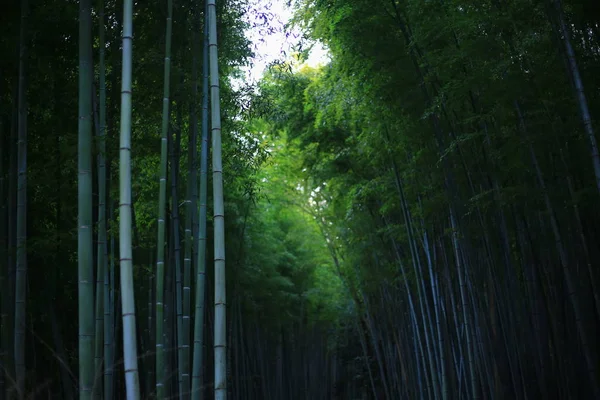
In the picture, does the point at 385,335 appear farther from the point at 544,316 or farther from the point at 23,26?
the point at 23,26

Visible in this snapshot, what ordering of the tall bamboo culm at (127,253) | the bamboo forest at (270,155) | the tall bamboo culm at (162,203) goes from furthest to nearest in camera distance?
the bamboo forest at (270,155) → the tall bamboo culm at (162,203) → the tall bamboo culm at (127,253)

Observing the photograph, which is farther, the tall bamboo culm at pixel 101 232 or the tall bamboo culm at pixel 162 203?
the tall bamboo culm at pixel 101 232

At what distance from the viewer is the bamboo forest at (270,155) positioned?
11.5 ft

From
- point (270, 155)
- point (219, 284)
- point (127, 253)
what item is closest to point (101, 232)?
point (127, 253)

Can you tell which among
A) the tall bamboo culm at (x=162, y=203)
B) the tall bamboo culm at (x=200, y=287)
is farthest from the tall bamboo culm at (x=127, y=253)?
the tall bamboo culm at (x=200, y=287)

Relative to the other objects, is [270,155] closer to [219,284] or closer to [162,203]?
[162,203]

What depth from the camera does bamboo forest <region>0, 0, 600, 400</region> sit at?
3.50 meters

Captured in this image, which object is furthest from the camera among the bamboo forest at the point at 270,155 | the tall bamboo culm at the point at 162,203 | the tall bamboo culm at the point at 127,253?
the bamboo forest at the point at 270,155

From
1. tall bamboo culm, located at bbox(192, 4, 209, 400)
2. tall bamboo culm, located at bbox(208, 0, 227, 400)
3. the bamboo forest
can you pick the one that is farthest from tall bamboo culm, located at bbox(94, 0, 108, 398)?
tall bamboo culm, located at bbox(208, 0, 227, 400)

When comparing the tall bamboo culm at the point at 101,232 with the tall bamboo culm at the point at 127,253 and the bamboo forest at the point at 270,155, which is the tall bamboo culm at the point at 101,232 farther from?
the tall bamboo culm at the point at 127,253

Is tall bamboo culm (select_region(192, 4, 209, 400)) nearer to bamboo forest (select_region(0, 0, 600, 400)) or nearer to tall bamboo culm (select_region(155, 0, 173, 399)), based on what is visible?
bamboo forest (select_region(0, 0, 600, 400))

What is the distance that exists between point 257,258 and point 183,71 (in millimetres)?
4661

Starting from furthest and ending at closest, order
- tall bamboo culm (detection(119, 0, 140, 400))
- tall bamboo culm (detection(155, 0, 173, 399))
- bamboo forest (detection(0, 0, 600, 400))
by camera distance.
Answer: bamboo forest (detection(0, 0, 600, 400)) < tall bamboo culm (detection(155, 0, 173, 399)) < tall bamboo culm (detection(119, 0, 140, 400))

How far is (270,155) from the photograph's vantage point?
5.38m
